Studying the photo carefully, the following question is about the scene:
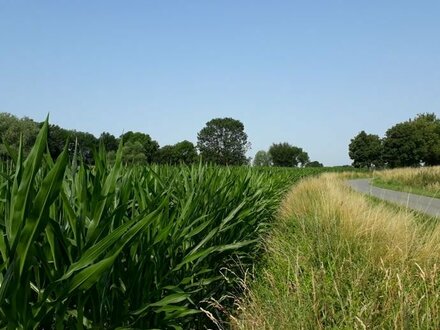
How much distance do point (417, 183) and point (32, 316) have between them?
3150 centimetres

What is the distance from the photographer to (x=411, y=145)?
248ft

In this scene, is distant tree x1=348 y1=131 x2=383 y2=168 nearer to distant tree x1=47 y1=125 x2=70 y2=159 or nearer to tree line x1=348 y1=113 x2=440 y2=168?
tree line x1=348 y1=113 x2=440 y2=168

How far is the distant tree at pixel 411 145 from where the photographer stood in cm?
7612

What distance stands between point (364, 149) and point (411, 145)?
21.5 meters

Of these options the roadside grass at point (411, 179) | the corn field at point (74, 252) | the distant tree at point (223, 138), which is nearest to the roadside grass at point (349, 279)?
the corn field at point (74, 252)

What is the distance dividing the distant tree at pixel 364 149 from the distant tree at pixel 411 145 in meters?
13.4

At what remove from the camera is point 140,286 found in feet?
8.50

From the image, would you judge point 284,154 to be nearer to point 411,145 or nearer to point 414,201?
point 411,145

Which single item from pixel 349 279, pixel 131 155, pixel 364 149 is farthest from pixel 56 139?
pixel 364 149

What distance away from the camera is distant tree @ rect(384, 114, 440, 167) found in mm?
76125

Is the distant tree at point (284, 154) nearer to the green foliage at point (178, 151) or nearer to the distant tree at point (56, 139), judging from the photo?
the green foliage at point (178, 151)

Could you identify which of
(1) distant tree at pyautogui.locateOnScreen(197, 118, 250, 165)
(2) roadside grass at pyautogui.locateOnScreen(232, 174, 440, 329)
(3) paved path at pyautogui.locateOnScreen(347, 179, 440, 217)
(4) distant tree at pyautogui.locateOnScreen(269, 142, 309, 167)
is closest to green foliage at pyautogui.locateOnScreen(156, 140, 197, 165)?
(1) distant tree at pyautogui.locateOnScreen(197, 118, 250, 165)

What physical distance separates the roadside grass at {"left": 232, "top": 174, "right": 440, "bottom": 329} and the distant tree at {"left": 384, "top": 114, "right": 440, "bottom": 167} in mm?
74893

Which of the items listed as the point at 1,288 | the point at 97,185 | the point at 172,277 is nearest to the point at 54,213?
the point at 97,185
